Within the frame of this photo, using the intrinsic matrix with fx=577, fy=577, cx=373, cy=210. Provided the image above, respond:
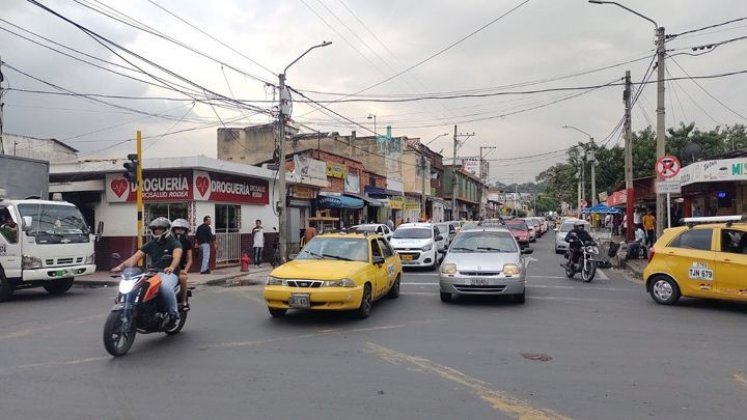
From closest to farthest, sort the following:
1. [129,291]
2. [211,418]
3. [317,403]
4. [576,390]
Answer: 1. [211,418]
2. [317,403]
3. [576,390]
4. [129,291]

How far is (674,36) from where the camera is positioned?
58.5 feet

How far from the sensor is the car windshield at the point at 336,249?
10528 mm

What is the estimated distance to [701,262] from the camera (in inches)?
425

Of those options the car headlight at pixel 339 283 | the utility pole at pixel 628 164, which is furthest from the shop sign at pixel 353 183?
the car headlight at pixel 339 283

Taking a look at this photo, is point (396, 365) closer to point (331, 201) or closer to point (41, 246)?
point (41, 246)

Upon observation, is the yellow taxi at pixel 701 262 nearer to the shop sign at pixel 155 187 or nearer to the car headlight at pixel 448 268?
the car headlight at pixel 448 268

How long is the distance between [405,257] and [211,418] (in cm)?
1411

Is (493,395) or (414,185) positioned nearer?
(493,395)

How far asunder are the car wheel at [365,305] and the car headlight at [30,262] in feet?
26.7

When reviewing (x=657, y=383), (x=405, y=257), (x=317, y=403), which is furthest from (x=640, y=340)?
(x=405, y=257)

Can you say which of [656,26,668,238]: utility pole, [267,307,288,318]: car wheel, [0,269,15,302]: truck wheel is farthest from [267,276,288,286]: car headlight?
[656,26,668,238]: utility pole

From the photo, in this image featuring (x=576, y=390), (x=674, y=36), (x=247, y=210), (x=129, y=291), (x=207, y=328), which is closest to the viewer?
(x=576, y=390)

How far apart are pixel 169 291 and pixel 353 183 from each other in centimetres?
2742

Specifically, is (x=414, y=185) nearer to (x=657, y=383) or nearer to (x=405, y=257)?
(x=405, y=257)
